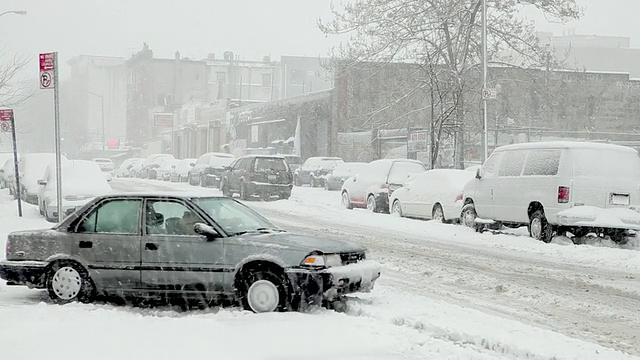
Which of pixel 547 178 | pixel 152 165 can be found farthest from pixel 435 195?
pixel 152 165

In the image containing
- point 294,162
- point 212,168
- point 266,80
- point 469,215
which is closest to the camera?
point 469,215

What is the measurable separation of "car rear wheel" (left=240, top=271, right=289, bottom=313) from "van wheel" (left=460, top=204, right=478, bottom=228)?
35.3ft

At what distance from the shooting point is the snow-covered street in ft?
22.4

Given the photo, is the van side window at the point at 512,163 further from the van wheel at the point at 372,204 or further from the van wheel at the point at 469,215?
the van wheel at the point at 372,204

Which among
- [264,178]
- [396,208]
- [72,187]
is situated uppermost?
[264,178]

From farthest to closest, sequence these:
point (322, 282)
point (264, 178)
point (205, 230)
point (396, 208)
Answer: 1. point (264, 178)
2. point (396, 208)
3. point (205, 230)
4. point (322, 282)

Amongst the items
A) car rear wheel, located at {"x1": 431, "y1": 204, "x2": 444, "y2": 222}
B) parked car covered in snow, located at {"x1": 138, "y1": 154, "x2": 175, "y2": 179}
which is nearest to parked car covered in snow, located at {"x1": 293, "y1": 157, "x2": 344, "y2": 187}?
parked car covered in snow, located at {"x1": 138, "y1": 154, "x2": 175, "y2": 179}

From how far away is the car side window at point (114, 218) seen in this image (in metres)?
8.98

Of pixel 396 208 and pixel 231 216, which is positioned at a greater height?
pixel 231 216

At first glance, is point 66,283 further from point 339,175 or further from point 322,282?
point 339,175

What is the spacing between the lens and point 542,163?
16.1 m

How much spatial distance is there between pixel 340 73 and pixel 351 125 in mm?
6915

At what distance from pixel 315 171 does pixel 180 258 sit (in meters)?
32.6

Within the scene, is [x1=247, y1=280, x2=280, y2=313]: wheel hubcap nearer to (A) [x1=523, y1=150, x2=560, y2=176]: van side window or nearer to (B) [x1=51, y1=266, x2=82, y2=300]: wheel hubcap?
(B) [x1=51, y1=266, x2=82, y2=300]: wheel hubcap
